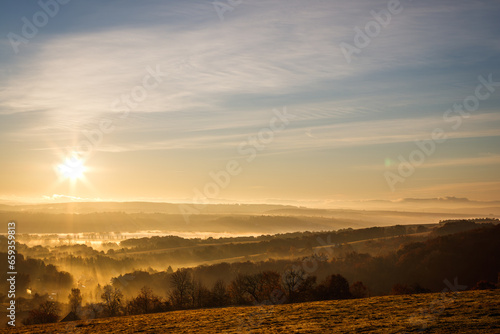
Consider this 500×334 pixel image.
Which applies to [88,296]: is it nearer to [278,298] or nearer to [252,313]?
[278,298]

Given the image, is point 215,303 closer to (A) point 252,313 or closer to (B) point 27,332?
(A) point 252,313

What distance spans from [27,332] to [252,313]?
20.8 meters

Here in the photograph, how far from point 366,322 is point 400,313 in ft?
12.8

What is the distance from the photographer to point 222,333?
102 feet

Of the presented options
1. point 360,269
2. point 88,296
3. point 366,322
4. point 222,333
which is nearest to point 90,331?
point 222,333

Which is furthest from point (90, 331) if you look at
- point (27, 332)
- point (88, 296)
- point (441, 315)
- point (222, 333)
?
point (88, 296)

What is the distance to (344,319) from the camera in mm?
32531

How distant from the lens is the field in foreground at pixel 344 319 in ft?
91.0

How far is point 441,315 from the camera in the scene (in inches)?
1188

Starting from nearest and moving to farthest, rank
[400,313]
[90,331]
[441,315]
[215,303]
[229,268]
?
[441,315], [400,313], [90,331], [215,303], [229,268]

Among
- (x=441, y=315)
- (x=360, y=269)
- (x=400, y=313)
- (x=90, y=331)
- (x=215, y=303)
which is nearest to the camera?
(x=441, y=315)

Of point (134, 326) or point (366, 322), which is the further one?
point (134, 326)

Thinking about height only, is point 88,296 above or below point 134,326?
below

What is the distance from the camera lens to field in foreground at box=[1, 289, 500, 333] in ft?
91.0
